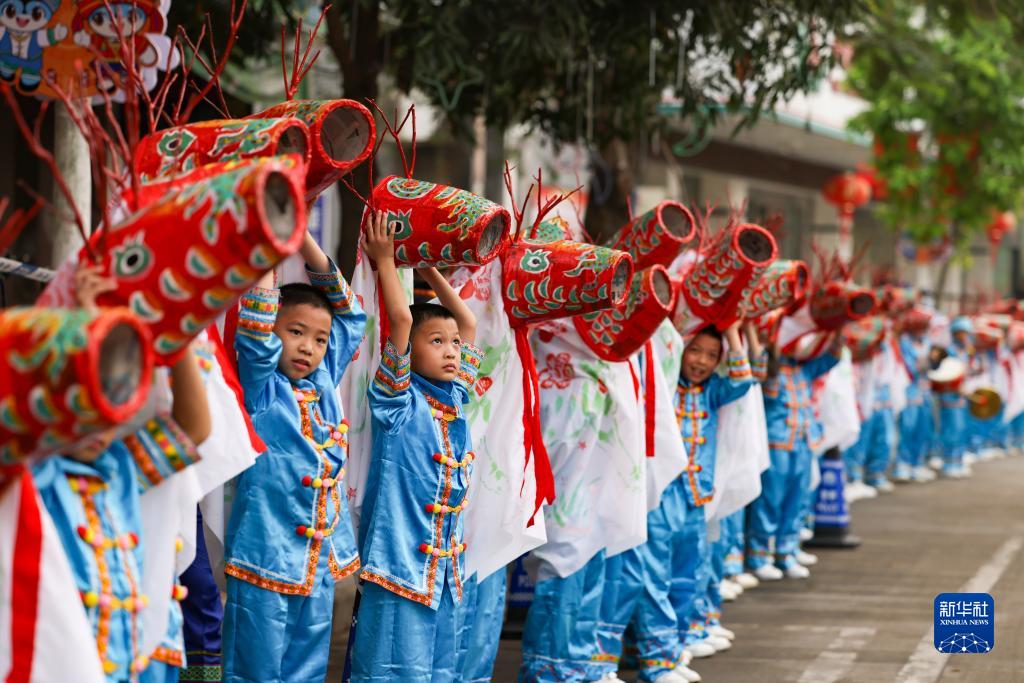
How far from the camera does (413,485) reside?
4.99 m

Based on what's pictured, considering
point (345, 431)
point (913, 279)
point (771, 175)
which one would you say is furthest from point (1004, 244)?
point (345, 431)

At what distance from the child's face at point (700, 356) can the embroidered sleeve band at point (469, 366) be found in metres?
2.22

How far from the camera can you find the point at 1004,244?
41438 mm

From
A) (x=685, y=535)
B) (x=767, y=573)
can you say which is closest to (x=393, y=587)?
(x=685, y=535)

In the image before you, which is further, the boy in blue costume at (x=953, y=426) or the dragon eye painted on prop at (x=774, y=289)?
the boy in blue costume at (x=953, y=426)

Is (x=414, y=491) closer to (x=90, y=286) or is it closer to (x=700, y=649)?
(x=90, y=286)

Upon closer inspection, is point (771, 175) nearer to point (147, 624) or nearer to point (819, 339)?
point (819, 339)

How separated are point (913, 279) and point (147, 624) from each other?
34.0 meters

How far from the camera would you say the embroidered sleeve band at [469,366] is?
521 cm

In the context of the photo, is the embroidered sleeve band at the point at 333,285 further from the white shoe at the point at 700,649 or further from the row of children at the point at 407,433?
the white shoe at the point at 700,649

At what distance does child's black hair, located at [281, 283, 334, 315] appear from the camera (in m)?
4.64

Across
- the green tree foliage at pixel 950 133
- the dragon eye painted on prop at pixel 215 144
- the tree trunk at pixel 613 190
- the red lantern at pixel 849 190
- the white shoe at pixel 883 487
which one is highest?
the green tree foliage at pixel 950 133

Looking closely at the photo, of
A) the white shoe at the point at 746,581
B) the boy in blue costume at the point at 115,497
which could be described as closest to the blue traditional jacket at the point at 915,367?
the white shoe at the point at 746,581

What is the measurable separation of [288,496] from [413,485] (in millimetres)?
538
